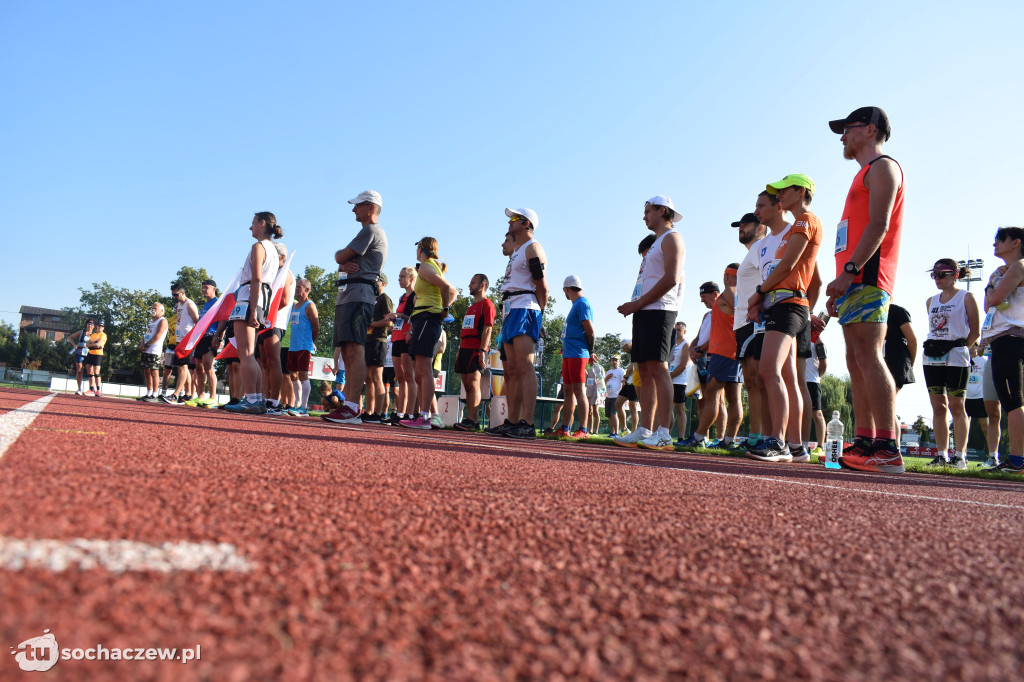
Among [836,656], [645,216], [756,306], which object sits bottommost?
[836,656]

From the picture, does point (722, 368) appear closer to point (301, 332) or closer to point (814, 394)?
point (814, 394)

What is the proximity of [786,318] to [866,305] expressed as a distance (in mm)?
811

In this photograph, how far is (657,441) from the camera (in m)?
6.20

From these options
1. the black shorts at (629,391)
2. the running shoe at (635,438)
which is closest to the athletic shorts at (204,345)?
the black shorts at (629,391)

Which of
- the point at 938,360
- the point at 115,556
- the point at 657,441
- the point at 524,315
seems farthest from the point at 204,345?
the point at 115,556

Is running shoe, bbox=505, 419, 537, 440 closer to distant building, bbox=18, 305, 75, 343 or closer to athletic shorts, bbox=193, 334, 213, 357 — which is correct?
athletic shorts, bbox=193, 334, 213, 357

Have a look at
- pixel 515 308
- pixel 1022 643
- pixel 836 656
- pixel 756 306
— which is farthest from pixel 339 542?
pixel 515 308

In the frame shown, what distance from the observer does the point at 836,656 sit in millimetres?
948

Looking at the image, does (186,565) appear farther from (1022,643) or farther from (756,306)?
(756,306)

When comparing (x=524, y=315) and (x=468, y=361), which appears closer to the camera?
(x=524, y=315)

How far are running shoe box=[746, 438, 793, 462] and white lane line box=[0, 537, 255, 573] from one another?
4.94 m

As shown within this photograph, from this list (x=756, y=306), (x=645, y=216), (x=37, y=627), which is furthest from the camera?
(x=645, y=216)

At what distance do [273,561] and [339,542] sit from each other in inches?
7.6

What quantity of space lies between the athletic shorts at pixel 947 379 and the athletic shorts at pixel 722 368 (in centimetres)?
202
